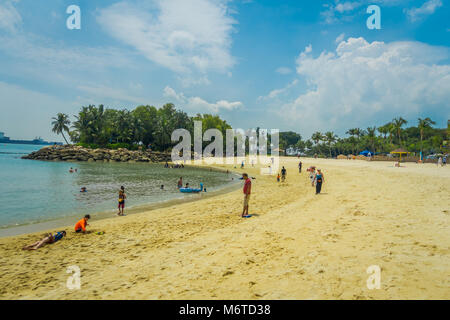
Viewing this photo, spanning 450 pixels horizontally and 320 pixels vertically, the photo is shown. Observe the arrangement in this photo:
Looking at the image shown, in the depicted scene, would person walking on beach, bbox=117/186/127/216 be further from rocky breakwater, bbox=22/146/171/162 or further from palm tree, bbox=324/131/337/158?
palm tree, bbox=324/131/337/158

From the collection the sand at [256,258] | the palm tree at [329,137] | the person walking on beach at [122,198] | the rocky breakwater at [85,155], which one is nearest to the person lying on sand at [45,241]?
the sand at [256,258]

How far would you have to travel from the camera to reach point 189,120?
9056 centimetres

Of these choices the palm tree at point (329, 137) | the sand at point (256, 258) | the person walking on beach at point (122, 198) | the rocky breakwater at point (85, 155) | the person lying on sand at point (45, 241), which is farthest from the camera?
the palm tree at point (329, 137)

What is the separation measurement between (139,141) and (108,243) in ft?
271

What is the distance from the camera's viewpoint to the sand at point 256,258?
4441 millimetres

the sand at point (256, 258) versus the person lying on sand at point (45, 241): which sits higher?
the sand at point (256, 258)

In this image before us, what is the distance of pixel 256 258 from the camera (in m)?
5.93

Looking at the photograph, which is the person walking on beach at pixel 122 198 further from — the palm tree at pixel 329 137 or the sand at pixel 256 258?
the palm tree at pixel 329 137

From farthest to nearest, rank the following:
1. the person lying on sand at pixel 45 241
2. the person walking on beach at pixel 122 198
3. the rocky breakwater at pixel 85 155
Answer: the rocky breakwater at pixel 85 155
the person walking on beach at pixel 122 198
the person lying on sand at pixel 45 241

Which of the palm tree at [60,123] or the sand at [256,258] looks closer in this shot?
the sand at [256,258]

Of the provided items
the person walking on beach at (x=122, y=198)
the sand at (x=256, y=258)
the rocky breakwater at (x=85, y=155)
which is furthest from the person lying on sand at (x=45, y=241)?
the rocky breakwater at (x=85, y=155)

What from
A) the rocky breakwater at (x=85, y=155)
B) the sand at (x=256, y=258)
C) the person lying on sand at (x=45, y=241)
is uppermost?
the rocky breakwater at (x=85, y=155)

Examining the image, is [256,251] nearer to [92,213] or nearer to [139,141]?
[92,213]
